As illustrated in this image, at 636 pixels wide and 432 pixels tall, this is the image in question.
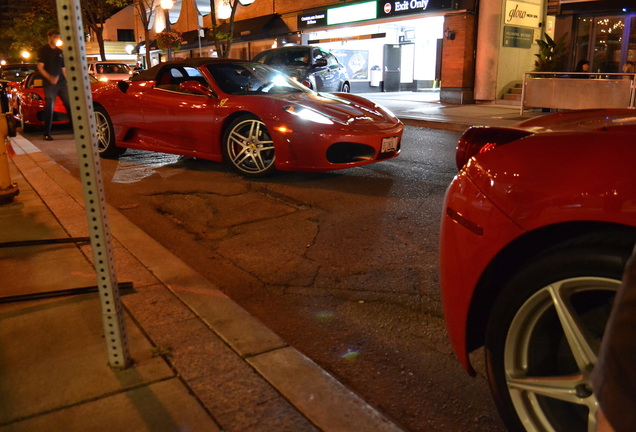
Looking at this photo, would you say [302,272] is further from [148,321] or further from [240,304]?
[148,321]

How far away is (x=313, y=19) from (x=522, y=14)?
31.8ft

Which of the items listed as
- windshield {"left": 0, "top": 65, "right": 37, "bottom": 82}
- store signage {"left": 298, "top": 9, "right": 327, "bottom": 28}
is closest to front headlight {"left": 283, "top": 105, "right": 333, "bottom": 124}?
windshield {"left": 0, "top": 65, "right": 37, "bottom": 82}

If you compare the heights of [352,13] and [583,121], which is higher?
[352,13]

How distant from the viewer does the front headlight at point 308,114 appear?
261 inches

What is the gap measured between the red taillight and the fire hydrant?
472 centimetres

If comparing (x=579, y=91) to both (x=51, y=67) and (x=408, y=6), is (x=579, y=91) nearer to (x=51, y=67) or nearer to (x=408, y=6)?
(x=408, y=6)

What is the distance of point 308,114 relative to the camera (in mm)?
6691

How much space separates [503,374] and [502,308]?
26 cm

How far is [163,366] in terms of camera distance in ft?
9.43

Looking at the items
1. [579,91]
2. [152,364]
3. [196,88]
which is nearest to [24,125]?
[196,88]

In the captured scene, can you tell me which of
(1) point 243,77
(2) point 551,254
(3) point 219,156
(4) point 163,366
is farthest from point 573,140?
(1) point 243,77

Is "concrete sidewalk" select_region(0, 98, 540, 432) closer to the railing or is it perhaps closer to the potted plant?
the railing

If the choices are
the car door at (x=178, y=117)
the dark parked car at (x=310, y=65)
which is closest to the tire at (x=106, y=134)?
the car door at (x=178, y=117)

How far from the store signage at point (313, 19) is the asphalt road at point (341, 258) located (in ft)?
59.7
